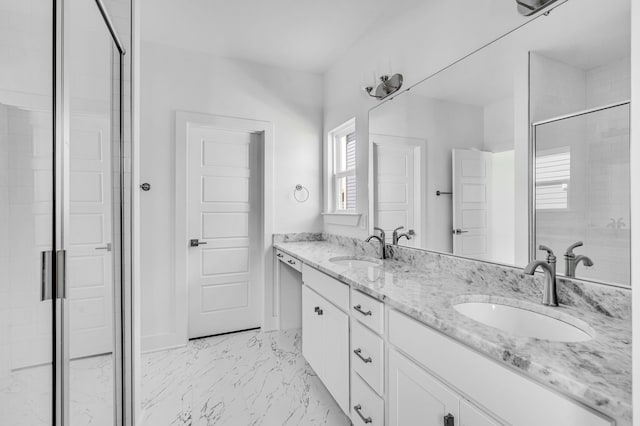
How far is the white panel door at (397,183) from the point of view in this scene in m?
1.96

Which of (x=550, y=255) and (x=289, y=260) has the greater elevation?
(x=550, y=255)

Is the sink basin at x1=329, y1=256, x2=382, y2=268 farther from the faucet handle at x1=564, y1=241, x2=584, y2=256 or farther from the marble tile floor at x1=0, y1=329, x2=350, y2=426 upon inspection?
the faucet handle at x1=564, y1=241, x2=584, y2=256

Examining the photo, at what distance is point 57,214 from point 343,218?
7.08 feet

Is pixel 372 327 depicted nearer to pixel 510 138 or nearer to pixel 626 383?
pixel 626 383

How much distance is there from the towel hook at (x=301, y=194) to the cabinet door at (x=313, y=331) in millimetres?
1189

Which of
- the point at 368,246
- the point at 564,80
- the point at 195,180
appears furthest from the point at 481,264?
the point at 195,180

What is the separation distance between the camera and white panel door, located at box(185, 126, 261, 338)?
286 cm

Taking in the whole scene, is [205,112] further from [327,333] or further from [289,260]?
[327,333]

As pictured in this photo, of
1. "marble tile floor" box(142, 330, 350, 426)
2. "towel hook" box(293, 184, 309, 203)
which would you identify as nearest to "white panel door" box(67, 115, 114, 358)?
"marble tile floor" box(142, 330, 350, 426)

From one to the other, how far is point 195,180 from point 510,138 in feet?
8.11

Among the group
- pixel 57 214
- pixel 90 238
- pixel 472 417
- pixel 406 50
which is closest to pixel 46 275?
pixel 57 214

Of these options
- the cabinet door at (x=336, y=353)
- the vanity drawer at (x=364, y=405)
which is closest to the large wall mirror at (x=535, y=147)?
the cabinet door at (x=336, y=353)

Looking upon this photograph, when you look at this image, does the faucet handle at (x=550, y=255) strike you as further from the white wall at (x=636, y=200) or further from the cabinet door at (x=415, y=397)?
the white wall at (x=636, y=200)

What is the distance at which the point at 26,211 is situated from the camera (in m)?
0.76
